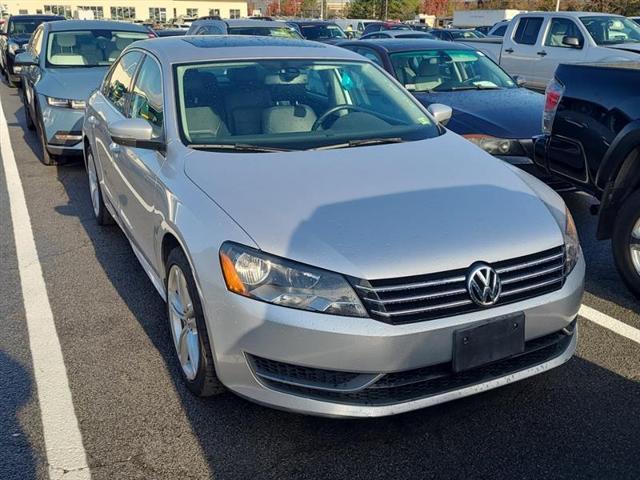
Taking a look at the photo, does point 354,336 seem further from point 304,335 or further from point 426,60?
point 426,60

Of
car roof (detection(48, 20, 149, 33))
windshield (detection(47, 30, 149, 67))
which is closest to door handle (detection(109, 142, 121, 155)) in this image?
windshield (detection(47, 30, 149, 67))

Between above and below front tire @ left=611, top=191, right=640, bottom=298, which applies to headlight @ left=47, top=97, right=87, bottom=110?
above

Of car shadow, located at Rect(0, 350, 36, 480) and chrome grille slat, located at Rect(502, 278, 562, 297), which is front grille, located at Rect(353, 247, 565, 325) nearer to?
chrome grille slat, located at Rect(502, 278, 562, 297)

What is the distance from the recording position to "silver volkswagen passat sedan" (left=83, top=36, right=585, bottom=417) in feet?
8.52

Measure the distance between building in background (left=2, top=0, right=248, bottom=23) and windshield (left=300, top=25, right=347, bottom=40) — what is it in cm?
6056

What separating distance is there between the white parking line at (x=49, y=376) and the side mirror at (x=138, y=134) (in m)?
1.24

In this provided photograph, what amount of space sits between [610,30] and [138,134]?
11.5 m

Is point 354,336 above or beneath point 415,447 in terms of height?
above

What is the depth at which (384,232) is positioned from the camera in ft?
9.03

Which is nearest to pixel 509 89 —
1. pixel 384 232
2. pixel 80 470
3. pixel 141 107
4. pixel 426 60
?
pixel 426 60

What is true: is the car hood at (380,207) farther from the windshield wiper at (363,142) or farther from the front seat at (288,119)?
the front seat at (288,119)

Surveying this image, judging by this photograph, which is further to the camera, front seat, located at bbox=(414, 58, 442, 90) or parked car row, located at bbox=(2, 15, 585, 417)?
front seat, located at bbox=(414, 58, 442, 90)

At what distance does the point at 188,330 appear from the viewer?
3.20 m

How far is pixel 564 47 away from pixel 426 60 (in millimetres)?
6596
